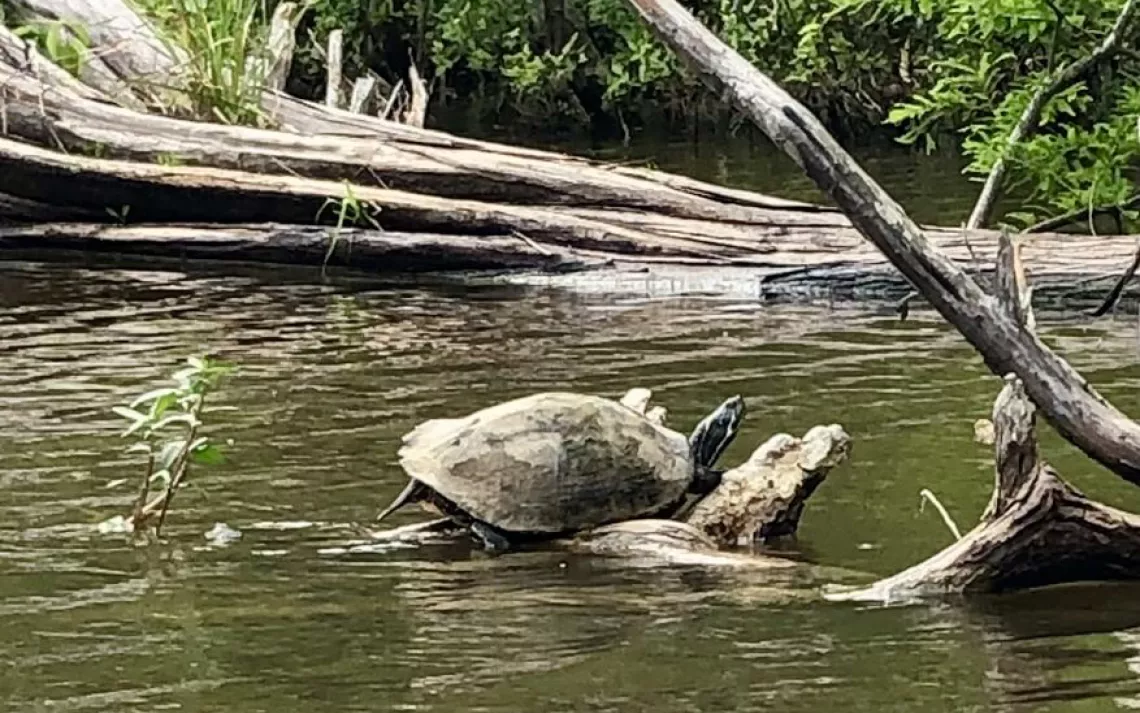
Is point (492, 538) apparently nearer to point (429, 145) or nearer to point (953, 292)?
point (953, 292)

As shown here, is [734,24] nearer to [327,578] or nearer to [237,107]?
[237,107]

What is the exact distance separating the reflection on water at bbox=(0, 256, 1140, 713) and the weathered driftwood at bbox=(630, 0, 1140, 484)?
14.9 inches

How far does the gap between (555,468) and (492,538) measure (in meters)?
0.25

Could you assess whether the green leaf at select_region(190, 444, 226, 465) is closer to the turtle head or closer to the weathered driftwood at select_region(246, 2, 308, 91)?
the turtle head

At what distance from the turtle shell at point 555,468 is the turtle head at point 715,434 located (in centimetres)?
21

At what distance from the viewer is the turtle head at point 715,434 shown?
18.6ft

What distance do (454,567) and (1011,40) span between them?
700cm

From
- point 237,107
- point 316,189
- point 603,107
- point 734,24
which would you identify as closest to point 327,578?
point 316,189

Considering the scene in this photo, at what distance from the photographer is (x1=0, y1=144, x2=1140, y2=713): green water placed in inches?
156

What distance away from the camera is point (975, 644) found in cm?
416

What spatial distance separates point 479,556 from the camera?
5.22m

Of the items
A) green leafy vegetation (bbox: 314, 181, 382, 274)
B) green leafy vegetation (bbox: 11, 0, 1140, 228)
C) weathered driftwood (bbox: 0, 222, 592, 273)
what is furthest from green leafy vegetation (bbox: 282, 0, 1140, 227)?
green leafy vegetation (bbox: 314, 181, 382, 274)

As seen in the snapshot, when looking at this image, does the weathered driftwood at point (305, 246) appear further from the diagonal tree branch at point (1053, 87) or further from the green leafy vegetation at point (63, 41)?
the diagonal tree branch at point (1053, 87)

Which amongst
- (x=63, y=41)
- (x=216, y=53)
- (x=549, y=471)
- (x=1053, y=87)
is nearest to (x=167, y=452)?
(x=549, y=471)
